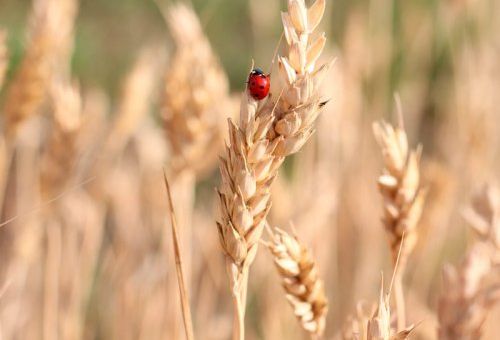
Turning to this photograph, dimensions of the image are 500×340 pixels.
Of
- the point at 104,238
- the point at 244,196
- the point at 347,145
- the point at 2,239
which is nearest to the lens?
the point at 244,196

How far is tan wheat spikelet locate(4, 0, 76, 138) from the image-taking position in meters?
0.83

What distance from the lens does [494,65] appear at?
4.77ft

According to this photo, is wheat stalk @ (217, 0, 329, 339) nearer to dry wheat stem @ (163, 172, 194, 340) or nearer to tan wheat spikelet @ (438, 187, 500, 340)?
dry wheat stem @ (163, 172, 194, 340)

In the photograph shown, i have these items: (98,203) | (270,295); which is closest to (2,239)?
(98,203)

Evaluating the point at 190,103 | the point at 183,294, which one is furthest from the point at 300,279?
the point at 190,103

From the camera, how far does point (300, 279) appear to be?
529 mm

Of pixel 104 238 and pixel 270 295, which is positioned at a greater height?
pixel 104 238

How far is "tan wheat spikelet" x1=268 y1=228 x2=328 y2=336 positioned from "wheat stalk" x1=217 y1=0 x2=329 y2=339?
76 mm

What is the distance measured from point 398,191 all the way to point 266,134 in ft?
0.59

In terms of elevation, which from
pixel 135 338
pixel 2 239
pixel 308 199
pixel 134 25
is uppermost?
pixel 134 25

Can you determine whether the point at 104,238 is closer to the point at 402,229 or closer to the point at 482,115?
the point at 482,115

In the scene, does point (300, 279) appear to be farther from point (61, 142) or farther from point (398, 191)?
point (61, 142)

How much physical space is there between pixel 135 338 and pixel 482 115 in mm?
675

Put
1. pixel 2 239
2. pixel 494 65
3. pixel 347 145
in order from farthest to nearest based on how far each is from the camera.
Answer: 1. pixel 2 239
2. pixel 494 65
3. pixel 347 145
